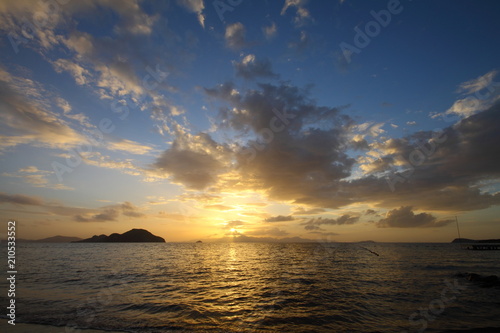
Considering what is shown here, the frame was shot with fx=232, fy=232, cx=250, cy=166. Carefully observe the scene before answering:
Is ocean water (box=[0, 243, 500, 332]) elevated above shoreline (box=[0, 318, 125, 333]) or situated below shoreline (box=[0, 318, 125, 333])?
below

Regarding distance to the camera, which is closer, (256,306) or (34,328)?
(34,328)

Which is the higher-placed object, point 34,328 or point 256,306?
point 34,328

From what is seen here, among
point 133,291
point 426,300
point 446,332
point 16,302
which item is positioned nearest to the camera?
point 446,332

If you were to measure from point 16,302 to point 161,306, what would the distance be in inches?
483

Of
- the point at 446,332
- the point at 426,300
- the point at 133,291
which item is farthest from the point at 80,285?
the point at 426,300

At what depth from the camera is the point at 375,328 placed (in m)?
15.8

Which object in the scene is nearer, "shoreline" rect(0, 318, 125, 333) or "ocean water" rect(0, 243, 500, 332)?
"shoreline" rect(0, 318, 125, 333)

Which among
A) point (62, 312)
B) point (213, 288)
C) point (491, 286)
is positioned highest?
point (62, 312)

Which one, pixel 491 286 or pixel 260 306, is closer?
pixel 260 306

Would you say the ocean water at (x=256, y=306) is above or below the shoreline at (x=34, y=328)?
below

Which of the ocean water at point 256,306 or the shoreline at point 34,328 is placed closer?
the shoreline at point 34,328

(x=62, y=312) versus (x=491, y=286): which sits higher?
(x=62, y=312)

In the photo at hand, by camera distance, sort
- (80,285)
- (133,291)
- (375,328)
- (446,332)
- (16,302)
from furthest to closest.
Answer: (80,285)
(133,291)
(16,302)
(375,328)
(446,332)

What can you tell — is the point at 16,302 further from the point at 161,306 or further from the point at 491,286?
the point at 491,286
